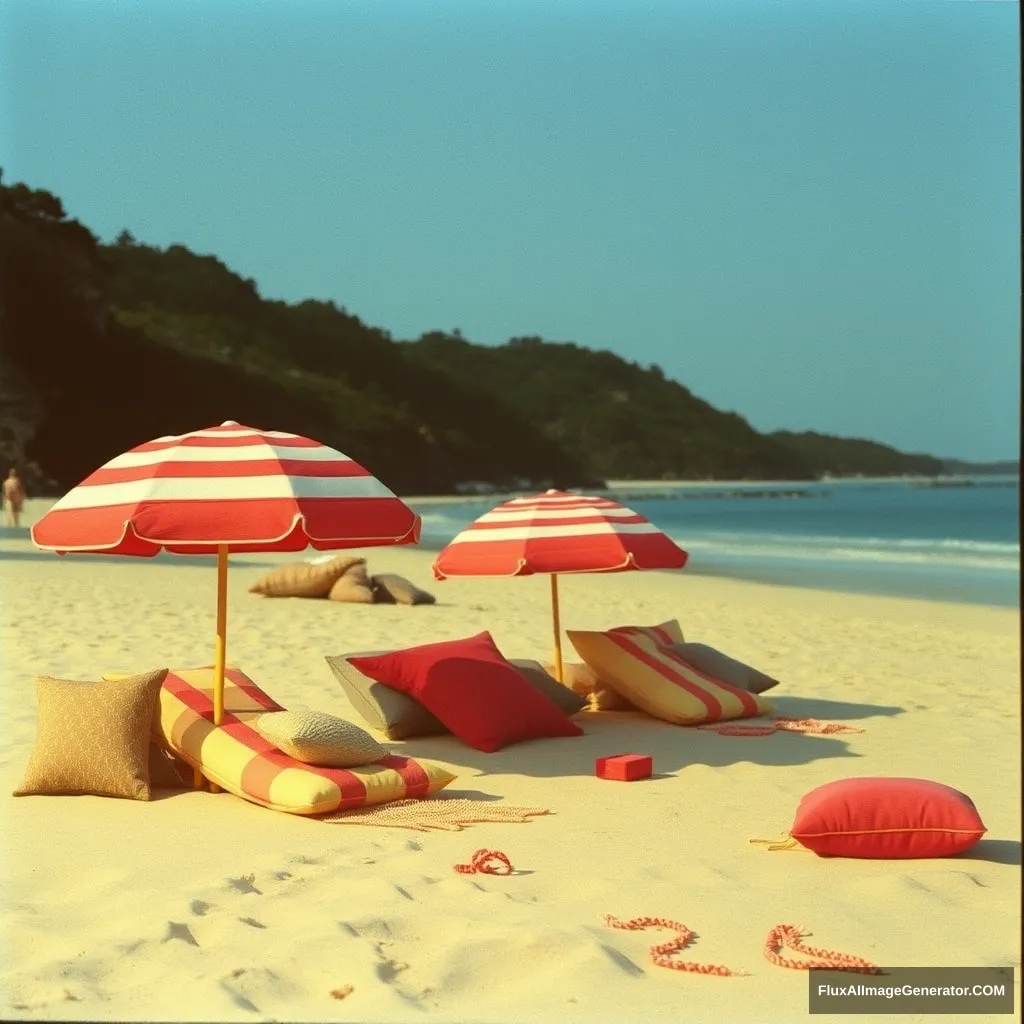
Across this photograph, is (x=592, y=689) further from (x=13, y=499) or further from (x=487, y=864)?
(x=13, y=499)

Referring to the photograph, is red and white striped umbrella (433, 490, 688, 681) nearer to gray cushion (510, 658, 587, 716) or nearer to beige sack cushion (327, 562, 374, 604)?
gray cushion (510, 658, 587, 716)

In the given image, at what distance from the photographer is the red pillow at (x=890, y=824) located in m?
4.58

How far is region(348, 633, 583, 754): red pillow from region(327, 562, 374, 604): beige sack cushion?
6.88 metres

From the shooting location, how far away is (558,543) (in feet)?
22.5

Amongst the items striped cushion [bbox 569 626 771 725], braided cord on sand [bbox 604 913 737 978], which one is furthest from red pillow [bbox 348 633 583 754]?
braided cord on sand [bbox 604 913 737 978]

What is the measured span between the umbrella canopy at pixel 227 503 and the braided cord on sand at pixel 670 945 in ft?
6.77

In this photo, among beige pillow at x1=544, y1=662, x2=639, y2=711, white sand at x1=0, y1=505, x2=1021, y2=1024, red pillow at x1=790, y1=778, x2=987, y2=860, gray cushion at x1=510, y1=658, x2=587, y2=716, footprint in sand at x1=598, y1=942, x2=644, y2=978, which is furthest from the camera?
beige pillow at x1=544, y1=662, x2=639, y2=711

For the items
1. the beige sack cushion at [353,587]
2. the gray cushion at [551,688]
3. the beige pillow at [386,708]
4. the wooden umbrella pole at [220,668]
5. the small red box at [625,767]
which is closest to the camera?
the wooden umbrella pole at [220,668]

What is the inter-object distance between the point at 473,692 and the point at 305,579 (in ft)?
24.9

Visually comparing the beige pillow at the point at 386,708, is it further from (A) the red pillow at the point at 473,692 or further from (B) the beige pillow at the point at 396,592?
(B) the beige pillow at the point at 396,592

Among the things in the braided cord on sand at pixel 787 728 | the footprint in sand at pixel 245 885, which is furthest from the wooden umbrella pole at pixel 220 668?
the braided cord on sand at pixel 787 728

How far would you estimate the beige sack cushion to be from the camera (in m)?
13.8

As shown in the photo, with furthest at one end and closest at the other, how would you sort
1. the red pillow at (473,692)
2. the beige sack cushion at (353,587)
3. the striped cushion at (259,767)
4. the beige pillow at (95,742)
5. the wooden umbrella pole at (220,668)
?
1. the beige sack cushion at (353,587)
2. the red pillow at (473,692)
3. the wooden umbrella pole at (220,668)
4. the beige pillow at (95,742)
5. the striped cushion at (259,767)

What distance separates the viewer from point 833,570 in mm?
22828
